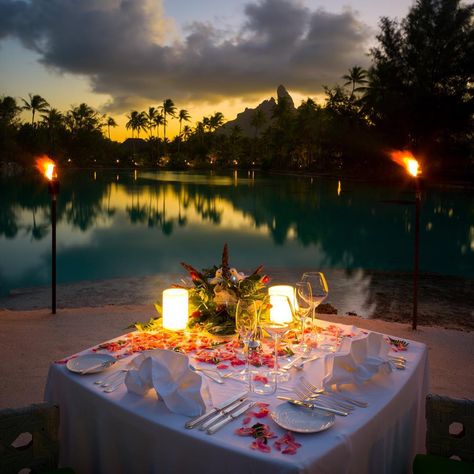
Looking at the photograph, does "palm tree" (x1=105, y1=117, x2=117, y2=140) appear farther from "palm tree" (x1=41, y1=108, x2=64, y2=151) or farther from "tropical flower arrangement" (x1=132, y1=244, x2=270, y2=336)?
"tropical flower arrangement" (x1=132, y1=244, x2=270, y2=336)

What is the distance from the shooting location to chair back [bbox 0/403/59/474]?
5.57 ft

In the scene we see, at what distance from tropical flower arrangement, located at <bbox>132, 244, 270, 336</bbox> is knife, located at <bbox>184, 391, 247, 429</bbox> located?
0.68m

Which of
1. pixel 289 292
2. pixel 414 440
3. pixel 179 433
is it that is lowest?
pixel 414 440

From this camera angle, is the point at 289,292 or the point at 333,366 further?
the point at 289,292

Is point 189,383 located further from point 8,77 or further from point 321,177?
point 8,77

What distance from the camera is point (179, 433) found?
158 centimetres

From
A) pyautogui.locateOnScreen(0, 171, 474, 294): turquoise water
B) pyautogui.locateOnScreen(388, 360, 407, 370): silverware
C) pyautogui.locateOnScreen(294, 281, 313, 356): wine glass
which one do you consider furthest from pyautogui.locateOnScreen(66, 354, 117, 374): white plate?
pyautogui.locateOnScreen(0, 171, 474, 294): turquoise water

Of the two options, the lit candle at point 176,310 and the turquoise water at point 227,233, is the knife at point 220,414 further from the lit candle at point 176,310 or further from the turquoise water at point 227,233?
the turquoise water at point 227,233

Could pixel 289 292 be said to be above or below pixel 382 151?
below

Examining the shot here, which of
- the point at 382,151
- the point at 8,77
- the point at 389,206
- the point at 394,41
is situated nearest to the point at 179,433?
the point at 389,206

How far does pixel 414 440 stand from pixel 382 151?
104ft

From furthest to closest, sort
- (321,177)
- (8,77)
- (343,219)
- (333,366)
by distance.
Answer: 1. (8,77)
2. (321,177)
3. (343,219)
4. (333,366)

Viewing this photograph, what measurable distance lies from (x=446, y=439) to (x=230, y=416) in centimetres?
93

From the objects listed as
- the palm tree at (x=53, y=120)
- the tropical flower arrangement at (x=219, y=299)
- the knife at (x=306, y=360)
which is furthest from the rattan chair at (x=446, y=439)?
the palm tree at (x=53, y=120)
